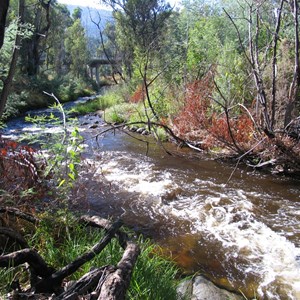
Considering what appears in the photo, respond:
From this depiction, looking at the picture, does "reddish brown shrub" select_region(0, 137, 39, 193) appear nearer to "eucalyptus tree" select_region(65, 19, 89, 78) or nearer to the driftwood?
the driftwood

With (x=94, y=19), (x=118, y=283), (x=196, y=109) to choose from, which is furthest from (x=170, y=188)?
(x=118, y=283)

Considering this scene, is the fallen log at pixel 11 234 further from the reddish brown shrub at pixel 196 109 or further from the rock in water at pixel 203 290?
the reddish brown shrub at pixel 196 109

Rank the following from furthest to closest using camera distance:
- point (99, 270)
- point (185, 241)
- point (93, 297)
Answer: point (185, 241) → point (99, 270) → point (93, 297)

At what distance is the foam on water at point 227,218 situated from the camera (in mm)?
3443

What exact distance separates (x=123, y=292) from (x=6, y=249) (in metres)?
1.83

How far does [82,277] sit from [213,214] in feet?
11.6

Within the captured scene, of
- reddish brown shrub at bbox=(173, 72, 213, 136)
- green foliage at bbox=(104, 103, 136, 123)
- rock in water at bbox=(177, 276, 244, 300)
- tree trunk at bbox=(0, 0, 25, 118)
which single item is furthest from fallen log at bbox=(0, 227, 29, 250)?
green foliage at bbox=(104, 103, 136, 123)

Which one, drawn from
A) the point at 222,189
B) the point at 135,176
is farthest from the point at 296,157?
the point at 135,176

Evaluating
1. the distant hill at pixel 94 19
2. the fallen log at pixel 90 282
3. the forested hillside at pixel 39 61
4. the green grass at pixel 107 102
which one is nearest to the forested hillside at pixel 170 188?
the fallen log at pixel 90 282

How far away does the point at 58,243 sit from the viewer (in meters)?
3.29

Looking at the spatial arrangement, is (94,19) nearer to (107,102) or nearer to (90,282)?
(90,282)

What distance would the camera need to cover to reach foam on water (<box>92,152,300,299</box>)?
3.44 metres

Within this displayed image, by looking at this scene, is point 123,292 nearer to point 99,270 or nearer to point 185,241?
point 99,270

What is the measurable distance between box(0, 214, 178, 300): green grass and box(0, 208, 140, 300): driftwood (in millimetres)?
242
